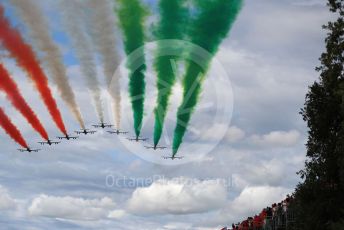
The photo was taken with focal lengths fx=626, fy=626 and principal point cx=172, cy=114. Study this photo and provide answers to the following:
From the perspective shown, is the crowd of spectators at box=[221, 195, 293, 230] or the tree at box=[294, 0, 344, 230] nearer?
the tree at box=[294, 0, 344, 230]

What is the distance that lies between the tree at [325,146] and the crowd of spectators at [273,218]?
18.7 ft

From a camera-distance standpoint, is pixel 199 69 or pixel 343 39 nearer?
pixel 343 39

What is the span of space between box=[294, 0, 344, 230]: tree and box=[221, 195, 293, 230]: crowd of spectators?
5.70 m

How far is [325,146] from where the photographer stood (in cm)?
4472

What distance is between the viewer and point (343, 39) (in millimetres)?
42562

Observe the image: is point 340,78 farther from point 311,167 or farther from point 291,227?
point 291,227

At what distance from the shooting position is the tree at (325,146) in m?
43.2

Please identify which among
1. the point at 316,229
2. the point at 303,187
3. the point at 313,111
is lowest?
the point at 316,229

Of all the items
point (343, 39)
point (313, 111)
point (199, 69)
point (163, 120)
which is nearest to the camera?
point (343, 39)

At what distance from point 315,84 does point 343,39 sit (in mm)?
4861

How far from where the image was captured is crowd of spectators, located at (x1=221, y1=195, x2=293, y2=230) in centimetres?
Answer: 5244

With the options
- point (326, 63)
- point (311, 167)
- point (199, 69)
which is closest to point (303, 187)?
point (311, 167)

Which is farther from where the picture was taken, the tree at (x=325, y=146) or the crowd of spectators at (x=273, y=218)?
the crowd of spectators at (x=273, y=218)

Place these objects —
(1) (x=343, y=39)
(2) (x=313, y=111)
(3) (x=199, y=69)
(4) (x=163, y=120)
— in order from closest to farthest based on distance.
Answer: (1) (x=343, y=39) → (2) (x=313, y=111) → (3) (x=199, y=69) → (4) (x=163, y=120)
